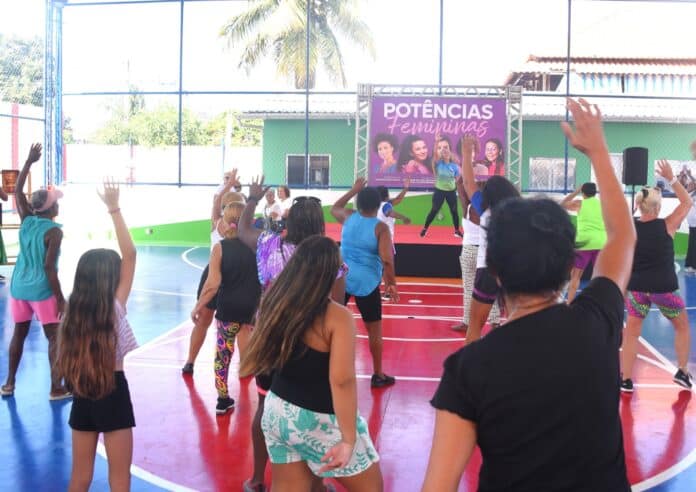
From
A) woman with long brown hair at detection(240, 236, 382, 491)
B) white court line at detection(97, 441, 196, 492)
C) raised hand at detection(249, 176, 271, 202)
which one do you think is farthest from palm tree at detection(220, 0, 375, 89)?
woman with long brown hair at detection(240, 236, 382, 491)

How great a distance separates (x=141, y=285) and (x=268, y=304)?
32.1ft

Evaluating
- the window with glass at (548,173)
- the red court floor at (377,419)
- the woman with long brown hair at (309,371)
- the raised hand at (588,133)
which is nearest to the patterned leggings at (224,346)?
the red court floor at (377,419)

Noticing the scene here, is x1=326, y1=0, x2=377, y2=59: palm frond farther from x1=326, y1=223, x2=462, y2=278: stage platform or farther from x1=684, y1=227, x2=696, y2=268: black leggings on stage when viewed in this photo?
x1=684, y1=227, x2=696, y2=268: black leggings on stage

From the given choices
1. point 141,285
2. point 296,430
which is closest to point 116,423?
point 296,430

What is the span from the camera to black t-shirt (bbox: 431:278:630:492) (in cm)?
166

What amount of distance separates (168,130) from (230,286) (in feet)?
111

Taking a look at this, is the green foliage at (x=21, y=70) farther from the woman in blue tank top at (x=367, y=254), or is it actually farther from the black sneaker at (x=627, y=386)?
the black sneaker at (x=627, y=386)

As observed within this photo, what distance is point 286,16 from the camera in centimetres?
2362

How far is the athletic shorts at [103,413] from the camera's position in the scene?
10.9ft

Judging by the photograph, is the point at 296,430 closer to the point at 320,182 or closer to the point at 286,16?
the point at 320,182

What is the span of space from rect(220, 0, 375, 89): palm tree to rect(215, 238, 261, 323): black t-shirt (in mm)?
19240

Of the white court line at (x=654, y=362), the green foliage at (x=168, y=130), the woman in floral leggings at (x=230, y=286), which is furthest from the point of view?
the green foliage at (x=168, y=130)

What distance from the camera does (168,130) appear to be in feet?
123

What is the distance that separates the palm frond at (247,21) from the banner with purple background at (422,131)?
10.5m
